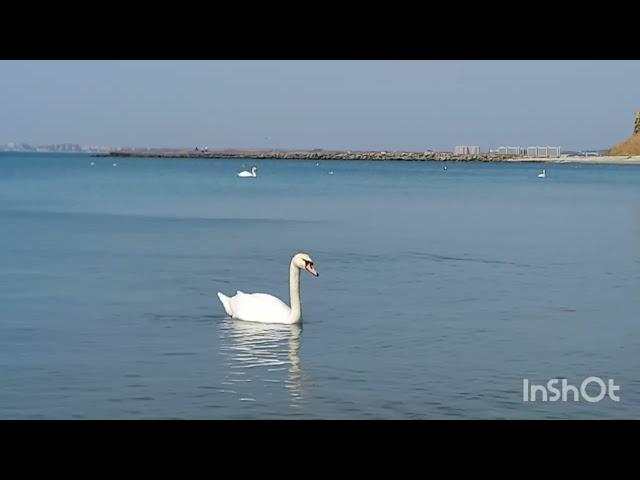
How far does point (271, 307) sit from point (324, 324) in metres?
0.77

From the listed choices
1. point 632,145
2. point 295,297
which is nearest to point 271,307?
Result: point 295,297

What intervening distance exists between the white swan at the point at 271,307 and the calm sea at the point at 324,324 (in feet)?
0.57

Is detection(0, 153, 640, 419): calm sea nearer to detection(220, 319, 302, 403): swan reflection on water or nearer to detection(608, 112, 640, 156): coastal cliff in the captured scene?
detection(220, 319, 302, 403): swan reflection on water

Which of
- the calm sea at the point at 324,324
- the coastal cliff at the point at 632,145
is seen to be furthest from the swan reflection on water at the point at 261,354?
the coastal cliff at the point at 632,145

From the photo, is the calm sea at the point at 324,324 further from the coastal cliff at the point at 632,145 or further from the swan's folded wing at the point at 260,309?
the coastal cliff at the point at 632,145

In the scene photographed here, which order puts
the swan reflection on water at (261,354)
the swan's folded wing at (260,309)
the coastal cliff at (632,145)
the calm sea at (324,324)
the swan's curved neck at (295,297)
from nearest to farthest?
the calm sea at (324,324)
the swan reflection on water at (261,354)
the swan's curved neck at (295,297)
the swan's folded wing at (260,309)
the coastal cliff at (632,145)

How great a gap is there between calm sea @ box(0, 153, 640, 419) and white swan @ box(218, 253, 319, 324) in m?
0.17

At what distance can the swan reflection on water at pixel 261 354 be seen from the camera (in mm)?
11328

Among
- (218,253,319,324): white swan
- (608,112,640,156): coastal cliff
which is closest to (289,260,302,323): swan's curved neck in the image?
(218,253,319,324): white swan

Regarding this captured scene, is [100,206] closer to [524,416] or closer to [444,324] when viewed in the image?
[444,324]

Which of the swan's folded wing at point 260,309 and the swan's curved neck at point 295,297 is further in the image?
the swan's folded wing at point 260,309

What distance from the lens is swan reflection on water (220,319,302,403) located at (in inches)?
446

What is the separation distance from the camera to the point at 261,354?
12.9 m
